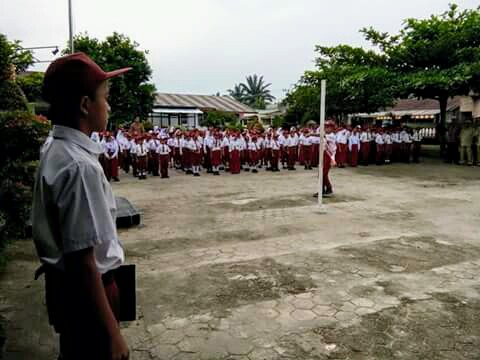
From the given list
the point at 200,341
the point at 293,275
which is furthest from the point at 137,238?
the point at 200,341

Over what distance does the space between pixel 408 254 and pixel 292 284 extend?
6.48ft

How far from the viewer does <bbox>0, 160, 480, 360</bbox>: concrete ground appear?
3270 mm

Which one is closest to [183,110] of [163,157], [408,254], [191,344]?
[163,157]

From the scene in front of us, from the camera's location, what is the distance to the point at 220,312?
3.81 metres

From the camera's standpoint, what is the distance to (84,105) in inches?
62.8

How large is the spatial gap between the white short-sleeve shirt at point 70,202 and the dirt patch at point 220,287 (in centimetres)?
243

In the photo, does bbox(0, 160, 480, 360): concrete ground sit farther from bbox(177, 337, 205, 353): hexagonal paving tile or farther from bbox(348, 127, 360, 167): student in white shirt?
bbox(348, 127, 360, 167): student in white shirt

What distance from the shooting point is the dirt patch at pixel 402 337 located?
10.2 ft

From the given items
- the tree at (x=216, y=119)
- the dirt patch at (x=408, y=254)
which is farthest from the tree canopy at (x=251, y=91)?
the dirt patch at (x=408, y=254)

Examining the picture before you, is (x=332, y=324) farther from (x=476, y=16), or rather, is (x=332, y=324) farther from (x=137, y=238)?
(x=476, y=16)

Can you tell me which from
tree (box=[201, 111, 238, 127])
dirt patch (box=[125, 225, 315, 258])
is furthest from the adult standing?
tree (box=[201, 111, 238, 127])

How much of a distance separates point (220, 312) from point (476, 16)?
17.1 m

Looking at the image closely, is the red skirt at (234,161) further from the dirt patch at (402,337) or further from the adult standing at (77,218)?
the adult standing at (77,218)

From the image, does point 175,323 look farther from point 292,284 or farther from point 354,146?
point 354,146
